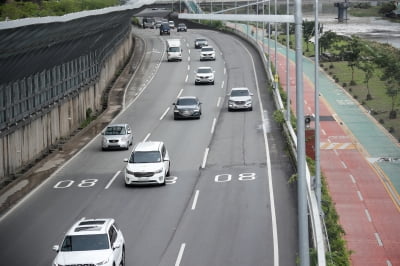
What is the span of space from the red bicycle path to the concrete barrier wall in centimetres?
1581

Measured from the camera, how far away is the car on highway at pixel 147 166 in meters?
39.4

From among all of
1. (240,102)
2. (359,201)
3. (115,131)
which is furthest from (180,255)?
(240,102)

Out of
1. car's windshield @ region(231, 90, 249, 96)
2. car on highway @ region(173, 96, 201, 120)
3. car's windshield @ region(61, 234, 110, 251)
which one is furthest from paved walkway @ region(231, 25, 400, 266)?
car's windshield @ region(61, 234, 110, 251)

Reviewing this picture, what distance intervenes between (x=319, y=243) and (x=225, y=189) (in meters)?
15.8

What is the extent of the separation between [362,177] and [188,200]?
51.4ft

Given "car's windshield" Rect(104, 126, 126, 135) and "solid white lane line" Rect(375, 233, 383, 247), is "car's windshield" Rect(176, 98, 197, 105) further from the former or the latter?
"solid white lane line" Rect(375, 233, 383, 247)

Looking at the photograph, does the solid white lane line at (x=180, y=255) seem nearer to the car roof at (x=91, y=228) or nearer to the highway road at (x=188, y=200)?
the highway road at (x=188, y=200)

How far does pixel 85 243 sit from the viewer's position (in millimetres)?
24828

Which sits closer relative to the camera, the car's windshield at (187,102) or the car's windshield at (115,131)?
the car's windshield at (115,131)

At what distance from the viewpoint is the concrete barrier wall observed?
141ft

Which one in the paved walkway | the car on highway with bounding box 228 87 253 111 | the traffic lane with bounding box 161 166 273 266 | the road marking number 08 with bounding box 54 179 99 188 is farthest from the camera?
the car on highway with bounding box 228 87 253 111

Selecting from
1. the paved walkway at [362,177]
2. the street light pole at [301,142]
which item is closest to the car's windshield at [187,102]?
the paved walkway at [362,177]

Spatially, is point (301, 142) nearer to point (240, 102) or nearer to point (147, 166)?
point (147, 166)

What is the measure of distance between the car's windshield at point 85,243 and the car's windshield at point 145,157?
49.9 feet
